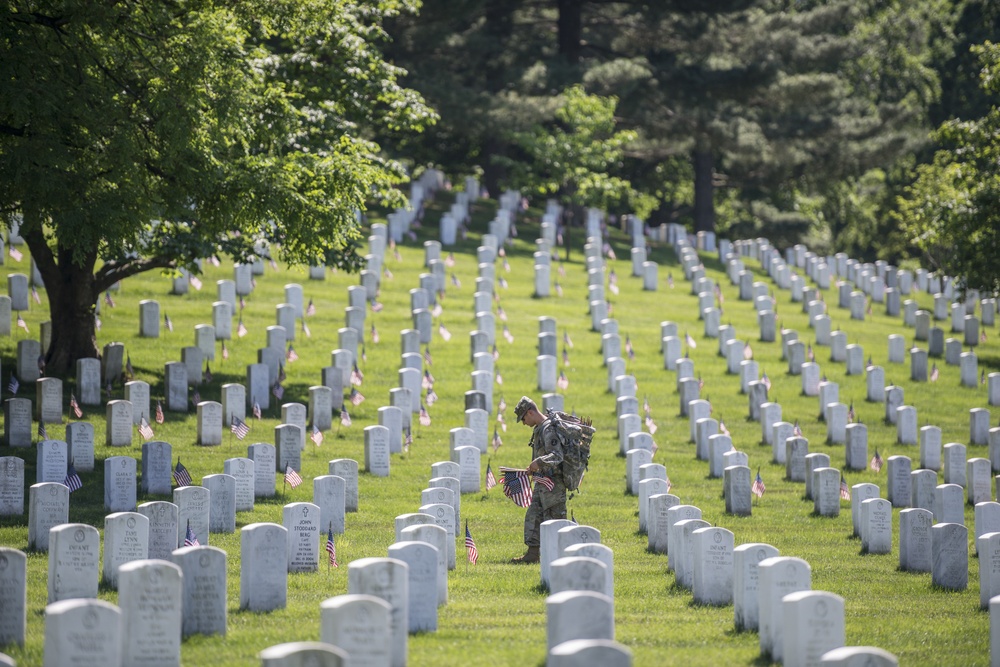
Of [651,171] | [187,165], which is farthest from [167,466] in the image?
[651,171]

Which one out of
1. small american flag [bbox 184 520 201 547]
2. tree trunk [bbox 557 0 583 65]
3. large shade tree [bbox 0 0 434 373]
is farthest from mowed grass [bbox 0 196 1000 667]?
tree trunk [bbox 557 0 583 65]

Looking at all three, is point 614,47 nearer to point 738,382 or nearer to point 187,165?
point 738,382

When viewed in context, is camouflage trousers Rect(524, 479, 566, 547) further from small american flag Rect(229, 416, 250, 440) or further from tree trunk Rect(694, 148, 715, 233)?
tree trunk Rect(694, 148, 715, 233)

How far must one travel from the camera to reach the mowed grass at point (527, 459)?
10453 millimetres

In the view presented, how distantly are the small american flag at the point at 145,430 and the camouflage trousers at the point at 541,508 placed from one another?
6.85m

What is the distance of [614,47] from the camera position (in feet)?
147

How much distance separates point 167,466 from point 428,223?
76.9 feet

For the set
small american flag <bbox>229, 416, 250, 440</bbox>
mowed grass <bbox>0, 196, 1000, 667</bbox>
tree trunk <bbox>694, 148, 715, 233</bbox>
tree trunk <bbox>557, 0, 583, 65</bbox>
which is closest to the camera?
mowed grass <bbox>0, 196, 1000, 667</bbox>

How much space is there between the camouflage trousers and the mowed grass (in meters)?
0.46

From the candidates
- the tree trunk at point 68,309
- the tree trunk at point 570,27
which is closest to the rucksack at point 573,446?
the tree trunk at point 68,309

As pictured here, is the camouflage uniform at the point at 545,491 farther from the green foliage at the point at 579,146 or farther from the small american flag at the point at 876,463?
the green foliage at the point at 579,146

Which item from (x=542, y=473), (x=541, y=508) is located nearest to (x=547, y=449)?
(x=542, y=473)

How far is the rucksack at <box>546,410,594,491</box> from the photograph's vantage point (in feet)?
43.5

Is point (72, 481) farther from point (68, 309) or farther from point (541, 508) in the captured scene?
point (68, 309)
